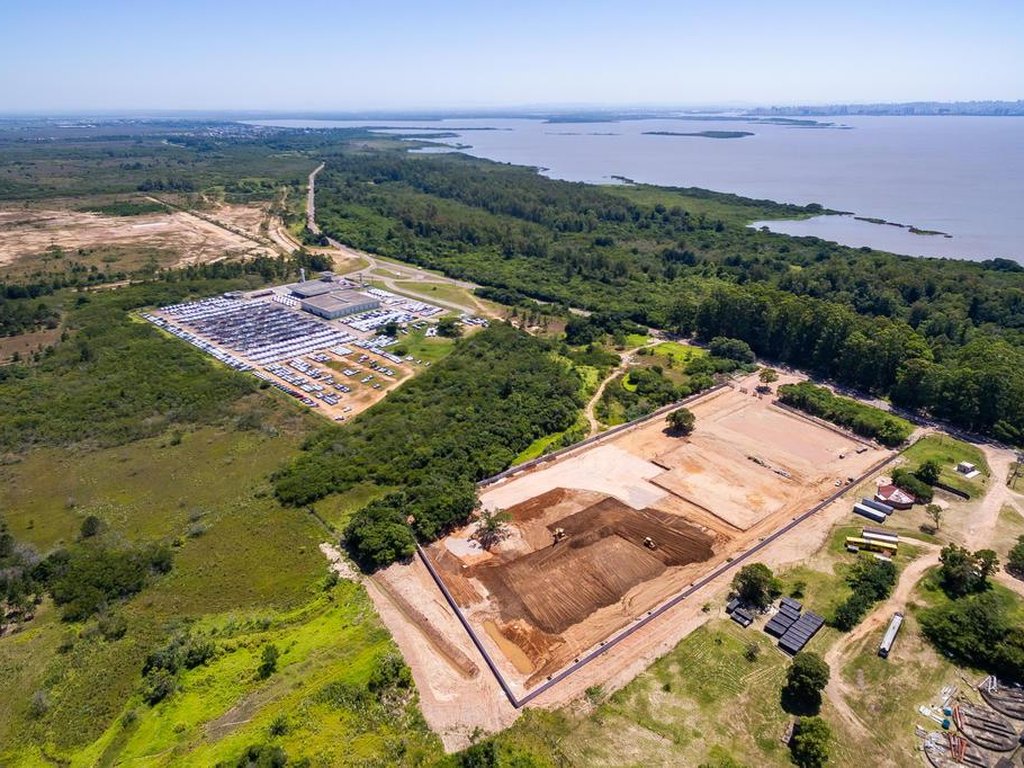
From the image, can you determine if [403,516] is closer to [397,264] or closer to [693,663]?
[693,663]

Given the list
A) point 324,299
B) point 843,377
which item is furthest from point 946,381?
point 324,299

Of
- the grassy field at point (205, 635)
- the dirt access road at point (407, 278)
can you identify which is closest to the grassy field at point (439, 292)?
the dirt access road at point (407, 278)

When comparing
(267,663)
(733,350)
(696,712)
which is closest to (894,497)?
(696,712)

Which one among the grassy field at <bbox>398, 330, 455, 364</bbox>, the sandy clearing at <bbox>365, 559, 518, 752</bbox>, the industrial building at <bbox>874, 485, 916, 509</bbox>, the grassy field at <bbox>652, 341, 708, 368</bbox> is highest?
the sandy clearing at <bbox>365, 559, 518, 752</bbox>

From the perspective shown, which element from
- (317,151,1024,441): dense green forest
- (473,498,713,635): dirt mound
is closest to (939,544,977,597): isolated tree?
(473,498,713,635): dirt mound

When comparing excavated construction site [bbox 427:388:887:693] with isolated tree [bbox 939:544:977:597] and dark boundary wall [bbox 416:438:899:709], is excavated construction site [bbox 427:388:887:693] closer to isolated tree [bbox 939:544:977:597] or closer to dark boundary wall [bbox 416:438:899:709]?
dark boundary wall [bbox 416:438:899:709]
